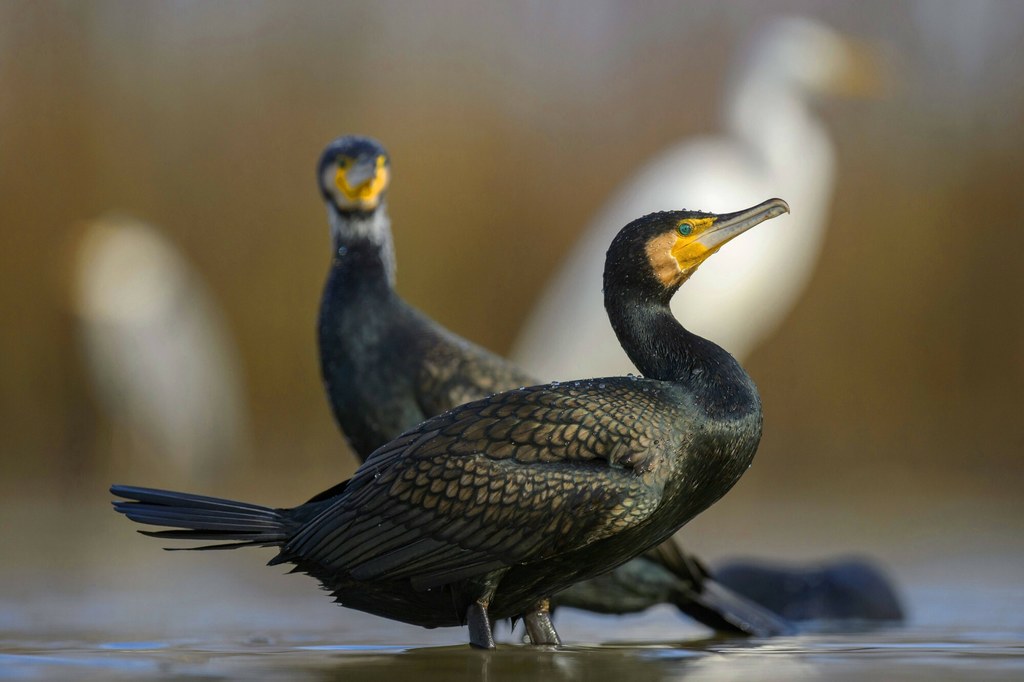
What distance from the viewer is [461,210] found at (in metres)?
14.2

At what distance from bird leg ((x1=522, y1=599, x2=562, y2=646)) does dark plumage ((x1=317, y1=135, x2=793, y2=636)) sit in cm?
49

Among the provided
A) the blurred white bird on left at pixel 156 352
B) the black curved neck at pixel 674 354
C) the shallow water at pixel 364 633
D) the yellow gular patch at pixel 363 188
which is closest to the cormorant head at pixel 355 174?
the yellow gular patch at pixel 363 188

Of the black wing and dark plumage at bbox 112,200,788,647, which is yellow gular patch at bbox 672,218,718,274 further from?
the black wing

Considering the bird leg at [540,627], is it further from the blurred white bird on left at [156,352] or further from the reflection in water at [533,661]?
the blurred white bird on left at [156,352]

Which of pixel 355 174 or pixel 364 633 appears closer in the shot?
pixel 364 633

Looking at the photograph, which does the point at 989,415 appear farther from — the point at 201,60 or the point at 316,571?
the point at 316,571

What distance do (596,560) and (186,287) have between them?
12330 millimetres

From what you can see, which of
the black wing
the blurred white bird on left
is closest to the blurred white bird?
the black wing

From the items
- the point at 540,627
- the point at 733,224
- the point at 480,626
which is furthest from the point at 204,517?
the point at 733,224

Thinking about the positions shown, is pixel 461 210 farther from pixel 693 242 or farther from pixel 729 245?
pixel 693 242

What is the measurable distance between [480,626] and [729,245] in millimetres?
5988

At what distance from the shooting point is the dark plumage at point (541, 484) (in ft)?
13.8

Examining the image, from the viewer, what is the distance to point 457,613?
449 centimetres

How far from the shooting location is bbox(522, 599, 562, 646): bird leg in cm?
483
